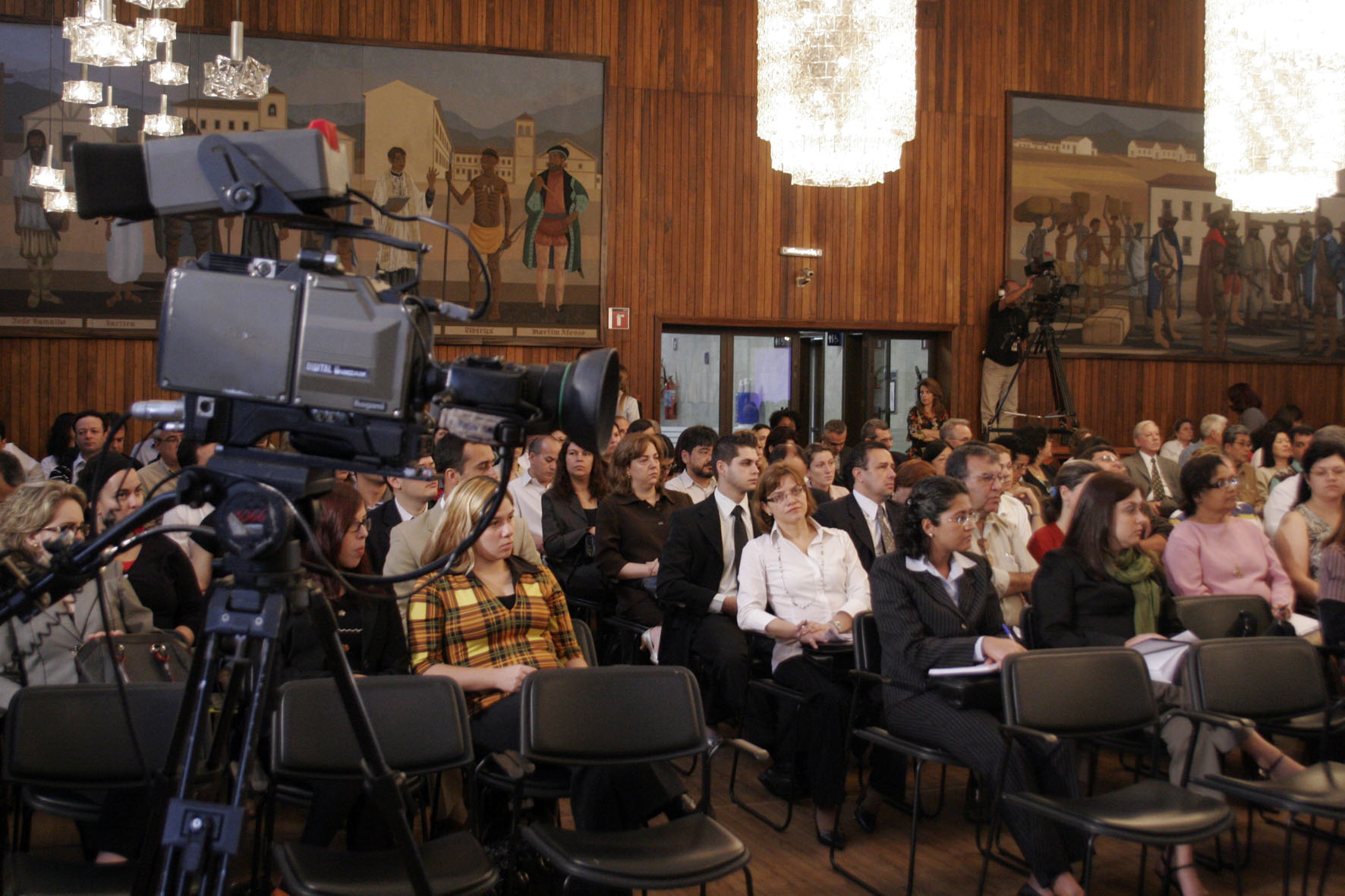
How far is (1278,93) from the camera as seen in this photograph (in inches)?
209

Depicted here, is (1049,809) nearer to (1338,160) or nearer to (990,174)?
(1338,160)

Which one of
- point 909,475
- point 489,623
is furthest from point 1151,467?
point 489,623

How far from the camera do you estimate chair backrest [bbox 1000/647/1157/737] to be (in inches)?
123

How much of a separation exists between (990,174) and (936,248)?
913mm

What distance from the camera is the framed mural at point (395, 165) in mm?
8664

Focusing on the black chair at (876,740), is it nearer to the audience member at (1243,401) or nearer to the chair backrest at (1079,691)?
the chair backrest at (1079,691)

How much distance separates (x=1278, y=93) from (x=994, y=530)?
100 inches

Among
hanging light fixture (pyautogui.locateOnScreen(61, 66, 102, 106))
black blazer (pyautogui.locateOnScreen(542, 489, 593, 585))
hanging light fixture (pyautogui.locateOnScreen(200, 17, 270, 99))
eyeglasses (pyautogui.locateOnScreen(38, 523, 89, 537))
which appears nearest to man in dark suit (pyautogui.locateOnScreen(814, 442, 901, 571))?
black blazer (pyautogui.locateOnScreen(542, 489, 593, 585))

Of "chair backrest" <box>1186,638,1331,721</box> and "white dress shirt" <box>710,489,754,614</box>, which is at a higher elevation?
"white dress shirt" <box>710,489,754,614</box>

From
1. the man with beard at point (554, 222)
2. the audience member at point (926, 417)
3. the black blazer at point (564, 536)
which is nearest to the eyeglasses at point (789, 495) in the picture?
the black blazer at point (564, 536)

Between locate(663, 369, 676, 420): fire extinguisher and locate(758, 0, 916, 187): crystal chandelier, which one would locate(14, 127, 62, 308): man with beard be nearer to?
locate(663, 369, 676, 420): fire extinguisher

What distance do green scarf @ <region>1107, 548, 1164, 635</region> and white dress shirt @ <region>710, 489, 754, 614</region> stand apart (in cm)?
136

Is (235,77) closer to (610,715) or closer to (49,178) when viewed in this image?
(49,178)

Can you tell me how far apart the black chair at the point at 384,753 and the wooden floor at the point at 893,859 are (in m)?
0.79
